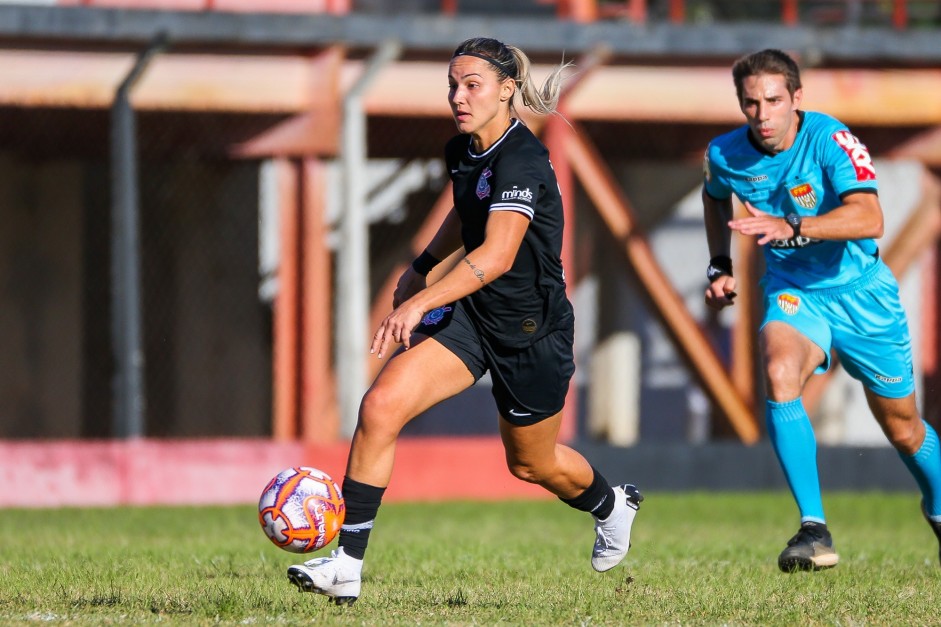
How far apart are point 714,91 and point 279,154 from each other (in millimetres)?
4006

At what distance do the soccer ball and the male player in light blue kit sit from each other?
211 cm

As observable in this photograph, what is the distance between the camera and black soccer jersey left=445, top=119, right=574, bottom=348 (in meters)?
5.89

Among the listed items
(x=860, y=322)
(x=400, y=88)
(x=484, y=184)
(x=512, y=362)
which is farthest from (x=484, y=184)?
(x=400, y=88)

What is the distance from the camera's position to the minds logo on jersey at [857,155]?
6758mm

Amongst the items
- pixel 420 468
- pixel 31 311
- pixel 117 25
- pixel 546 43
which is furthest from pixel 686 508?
pixel 31 311

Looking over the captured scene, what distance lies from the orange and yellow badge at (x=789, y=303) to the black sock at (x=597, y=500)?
119cm

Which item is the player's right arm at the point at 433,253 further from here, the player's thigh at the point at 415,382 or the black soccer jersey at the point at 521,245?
the player's thigh at the point at 415,382

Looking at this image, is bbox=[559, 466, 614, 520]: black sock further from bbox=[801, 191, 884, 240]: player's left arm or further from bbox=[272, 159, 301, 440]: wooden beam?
bbox=[272, 159, 301, 440]: wooden beam

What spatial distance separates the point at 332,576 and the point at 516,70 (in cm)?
205

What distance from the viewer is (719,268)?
7.07 meters

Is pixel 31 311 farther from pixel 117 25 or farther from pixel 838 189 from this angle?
pixel 838 189

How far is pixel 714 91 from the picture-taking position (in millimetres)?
14328

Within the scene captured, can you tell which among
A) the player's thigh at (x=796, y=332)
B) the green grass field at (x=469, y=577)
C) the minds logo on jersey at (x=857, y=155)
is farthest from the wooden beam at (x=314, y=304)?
the minds logo on jersey at (x=857, y=155)

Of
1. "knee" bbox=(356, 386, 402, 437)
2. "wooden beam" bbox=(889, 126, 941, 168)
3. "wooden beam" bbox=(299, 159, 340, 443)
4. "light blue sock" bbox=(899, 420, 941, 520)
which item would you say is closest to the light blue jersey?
"light blue sock" bbox=(899, 420, 941, 520)
